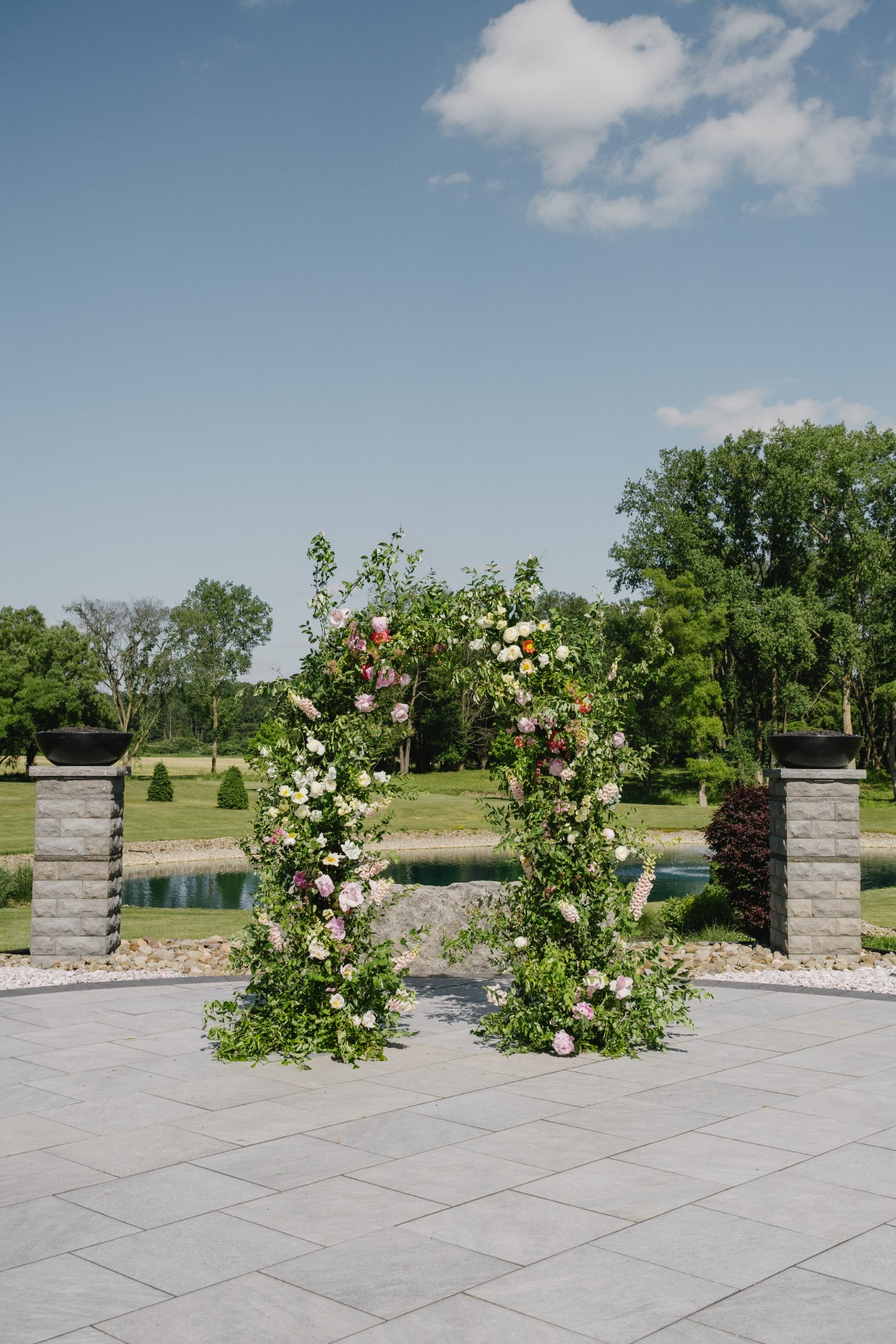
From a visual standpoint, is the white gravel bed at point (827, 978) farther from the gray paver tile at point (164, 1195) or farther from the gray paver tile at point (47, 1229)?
the gray paver tile at point (47, 1229)

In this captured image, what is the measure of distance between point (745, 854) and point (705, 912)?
46.1 inches

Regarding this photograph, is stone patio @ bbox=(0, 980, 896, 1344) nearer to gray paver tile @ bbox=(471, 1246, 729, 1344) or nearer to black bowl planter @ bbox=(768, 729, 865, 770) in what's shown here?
gray paver tile @ bbox=(471, 1246, 729, 1344)

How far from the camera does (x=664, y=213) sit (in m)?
14.3

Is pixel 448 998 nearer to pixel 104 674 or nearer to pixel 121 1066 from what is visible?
pixel 121 1066

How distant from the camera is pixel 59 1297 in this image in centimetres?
345

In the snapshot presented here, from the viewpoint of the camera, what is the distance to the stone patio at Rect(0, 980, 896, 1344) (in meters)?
3.34

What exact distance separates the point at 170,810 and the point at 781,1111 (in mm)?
32089

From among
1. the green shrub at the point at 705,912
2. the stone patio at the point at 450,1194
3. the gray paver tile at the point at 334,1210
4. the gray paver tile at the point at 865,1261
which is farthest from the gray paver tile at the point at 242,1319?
the green shrub at the point at 705,912

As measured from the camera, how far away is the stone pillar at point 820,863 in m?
10.0

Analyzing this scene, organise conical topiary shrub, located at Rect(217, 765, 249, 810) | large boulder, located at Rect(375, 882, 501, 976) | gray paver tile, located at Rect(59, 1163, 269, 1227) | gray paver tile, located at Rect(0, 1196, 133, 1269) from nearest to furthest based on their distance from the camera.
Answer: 1. gray paver tile, located at Rect(0, 1196, 133, 1269)
2. gray paver tile, located at Rect(59, 1163, 269, 1227)
3. large boulder, located at Rect(375, 882, 501, 976)
4. conical topiary shrub, located at Rect(217, 765, 249, 810)

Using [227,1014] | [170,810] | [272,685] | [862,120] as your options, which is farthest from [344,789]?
[170,810]

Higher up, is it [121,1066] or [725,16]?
[725,16]

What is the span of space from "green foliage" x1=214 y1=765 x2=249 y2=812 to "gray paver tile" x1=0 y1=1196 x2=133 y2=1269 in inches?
1314

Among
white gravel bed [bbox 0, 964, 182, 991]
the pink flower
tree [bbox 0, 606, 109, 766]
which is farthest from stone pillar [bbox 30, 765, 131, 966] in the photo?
tree [bbox 0, 606, 109, 766]
